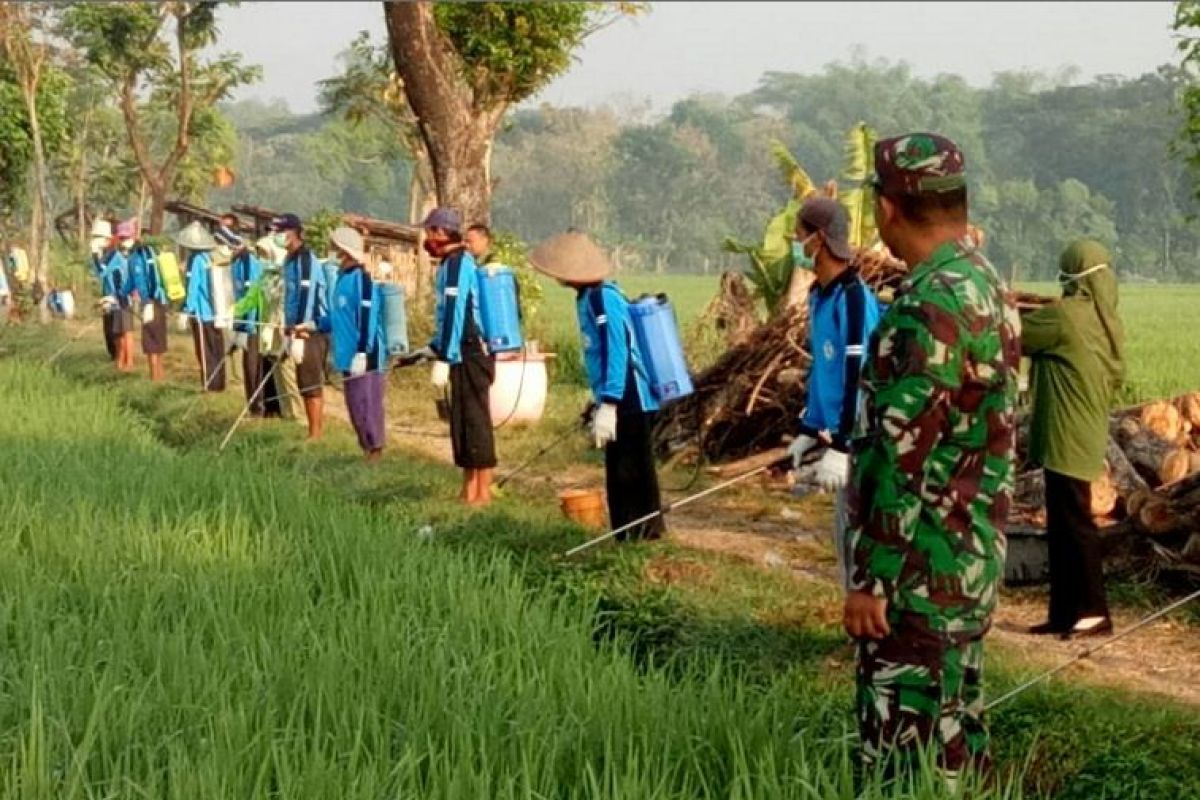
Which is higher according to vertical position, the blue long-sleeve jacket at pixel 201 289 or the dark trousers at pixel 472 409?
the blue long-sleeve jacket at pixel 201 289

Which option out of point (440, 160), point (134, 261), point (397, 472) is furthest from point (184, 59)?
point (397, 472)

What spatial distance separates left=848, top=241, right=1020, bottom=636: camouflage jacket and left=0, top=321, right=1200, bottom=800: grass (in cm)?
42

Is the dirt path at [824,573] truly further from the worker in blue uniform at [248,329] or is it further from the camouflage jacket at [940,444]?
the camouflage jacket at [940,444]

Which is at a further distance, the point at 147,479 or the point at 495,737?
the point at 147,479

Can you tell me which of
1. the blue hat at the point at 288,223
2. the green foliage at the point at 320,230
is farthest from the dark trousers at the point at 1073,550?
the green foliage at the point at 320,230

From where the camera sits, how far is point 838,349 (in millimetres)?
5383

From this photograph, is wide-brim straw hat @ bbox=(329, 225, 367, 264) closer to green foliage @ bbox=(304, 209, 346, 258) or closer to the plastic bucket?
the plastic bucket

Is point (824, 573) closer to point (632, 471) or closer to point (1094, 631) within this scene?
point (632, 471)

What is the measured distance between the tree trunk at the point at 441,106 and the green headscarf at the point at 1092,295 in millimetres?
8980

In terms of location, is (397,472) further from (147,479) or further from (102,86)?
(102,86)

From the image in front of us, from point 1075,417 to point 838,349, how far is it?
1033 millimetres

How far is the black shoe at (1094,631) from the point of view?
586 centimetres

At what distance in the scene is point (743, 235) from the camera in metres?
69.8

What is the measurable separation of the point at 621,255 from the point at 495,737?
64.0 meters
